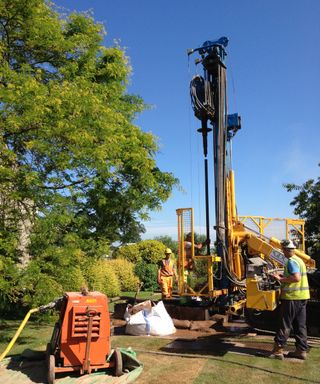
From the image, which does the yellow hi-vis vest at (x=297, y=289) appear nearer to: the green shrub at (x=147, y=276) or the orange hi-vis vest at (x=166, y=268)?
the orange hi-vis vest at (x=166, y=268)

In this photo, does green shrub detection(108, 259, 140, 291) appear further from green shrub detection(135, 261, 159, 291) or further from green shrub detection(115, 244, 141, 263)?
green shrub detection(115, 244, 141, 263)

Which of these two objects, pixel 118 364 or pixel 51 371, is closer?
pixel 51 371

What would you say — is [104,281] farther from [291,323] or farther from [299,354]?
[299,354]

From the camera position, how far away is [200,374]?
19.3 feet

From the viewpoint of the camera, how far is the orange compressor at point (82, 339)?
5570 mm

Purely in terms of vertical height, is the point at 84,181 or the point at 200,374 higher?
the point at 84,181

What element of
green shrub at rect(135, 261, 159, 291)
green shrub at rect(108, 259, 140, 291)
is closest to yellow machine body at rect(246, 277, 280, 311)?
green shrub at rect(108, 259, 140, 291)

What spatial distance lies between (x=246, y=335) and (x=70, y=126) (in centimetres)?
528

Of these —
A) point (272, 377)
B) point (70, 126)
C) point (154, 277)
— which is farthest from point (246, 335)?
point (154, 277)

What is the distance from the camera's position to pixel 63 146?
310 inches

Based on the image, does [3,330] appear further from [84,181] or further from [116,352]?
[116,352]

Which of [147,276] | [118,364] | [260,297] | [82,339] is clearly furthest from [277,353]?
[147,276]

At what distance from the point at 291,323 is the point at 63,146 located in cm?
492

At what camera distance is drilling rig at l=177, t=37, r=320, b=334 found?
9492 mm
